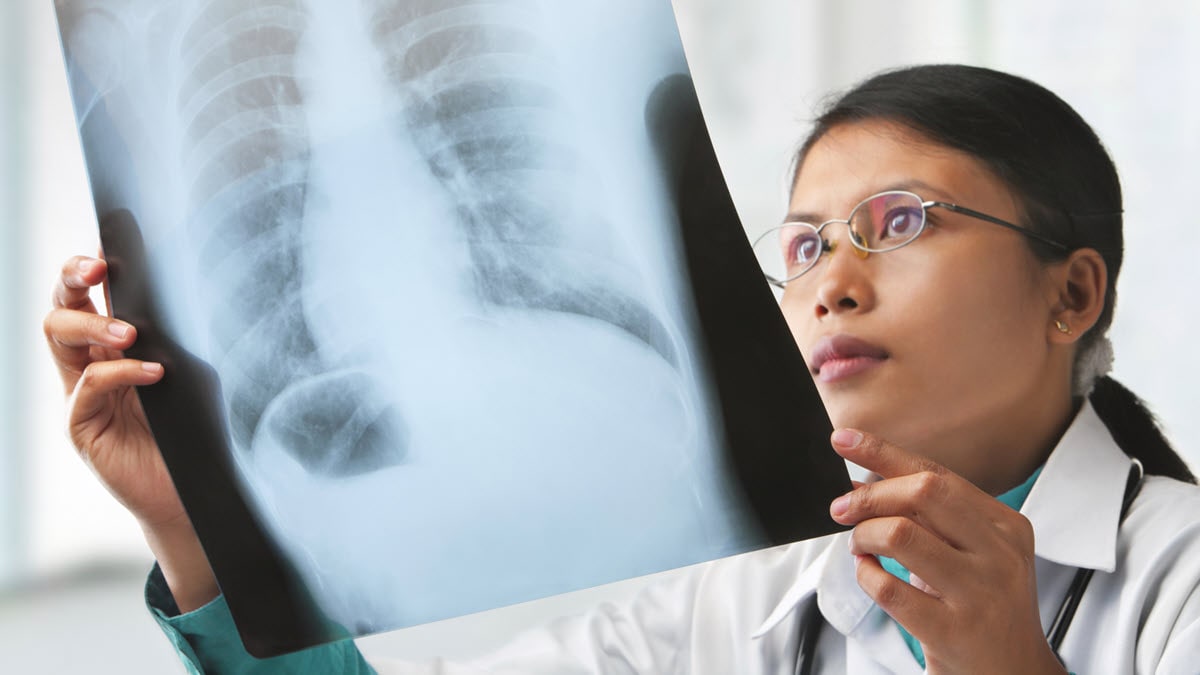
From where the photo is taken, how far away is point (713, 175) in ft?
1.43

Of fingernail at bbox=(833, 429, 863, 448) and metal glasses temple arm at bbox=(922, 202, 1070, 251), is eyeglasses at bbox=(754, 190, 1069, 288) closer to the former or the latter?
metal glasses temple arm at bbox=(922, 202, 1070, 251)

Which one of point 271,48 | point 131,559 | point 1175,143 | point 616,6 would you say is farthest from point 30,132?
point 1175,143

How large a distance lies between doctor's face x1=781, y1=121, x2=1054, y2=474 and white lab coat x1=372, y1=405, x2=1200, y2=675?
6 cm

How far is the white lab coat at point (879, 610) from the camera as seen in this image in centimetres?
57

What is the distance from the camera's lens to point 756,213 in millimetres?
1160

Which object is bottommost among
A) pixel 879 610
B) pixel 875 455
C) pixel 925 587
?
pixel 879 610

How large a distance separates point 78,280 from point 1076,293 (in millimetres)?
597

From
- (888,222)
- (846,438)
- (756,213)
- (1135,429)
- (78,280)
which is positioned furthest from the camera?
(756,213)

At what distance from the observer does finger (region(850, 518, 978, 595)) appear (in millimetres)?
435

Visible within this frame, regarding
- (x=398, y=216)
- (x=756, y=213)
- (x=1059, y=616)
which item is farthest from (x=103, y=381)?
(x=756, y=213)

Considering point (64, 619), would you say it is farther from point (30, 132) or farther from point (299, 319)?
point (299, 319)

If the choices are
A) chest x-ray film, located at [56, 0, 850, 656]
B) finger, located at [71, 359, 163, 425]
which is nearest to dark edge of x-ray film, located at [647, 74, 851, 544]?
chest x-ray film, located at [56, 0, 850, 656]

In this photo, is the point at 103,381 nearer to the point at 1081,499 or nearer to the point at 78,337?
the point at 78,337

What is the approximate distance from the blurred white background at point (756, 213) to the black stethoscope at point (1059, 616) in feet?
1.51
